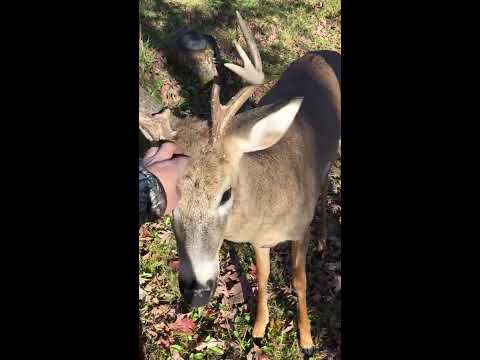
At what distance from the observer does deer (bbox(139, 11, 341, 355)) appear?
8.52 ft

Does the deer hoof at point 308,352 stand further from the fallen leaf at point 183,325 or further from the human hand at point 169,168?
the human hand at point 169,168

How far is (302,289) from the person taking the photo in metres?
3.99

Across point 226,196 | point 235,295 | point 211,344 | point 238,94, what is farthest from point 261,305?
point 238,94

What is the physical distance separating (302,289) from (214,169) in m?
1.85

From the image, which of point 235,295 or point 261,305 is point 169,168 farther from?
point 235,295

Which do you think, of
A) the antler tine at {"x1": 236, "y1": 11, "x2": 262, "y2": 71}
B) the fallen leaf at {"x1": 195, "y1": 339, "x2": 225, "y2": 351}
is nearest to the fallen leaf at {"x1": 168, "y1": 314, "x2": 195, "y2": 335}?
the fallen leaf at {"x1": 195, "y1": 339, "x2": 225, "y2": 351}

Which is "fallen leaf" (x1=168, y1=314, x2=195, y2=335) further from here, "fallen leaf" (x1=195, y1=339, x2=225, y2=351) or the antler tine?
the antler tine

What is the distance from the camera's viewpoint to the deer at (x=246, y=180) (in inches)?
102

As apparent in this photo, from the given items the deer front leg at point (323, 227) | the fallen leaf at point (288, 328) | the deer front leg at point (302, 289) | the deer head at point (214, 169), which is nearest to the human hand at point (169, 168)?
the deer head at point (214, 169)
